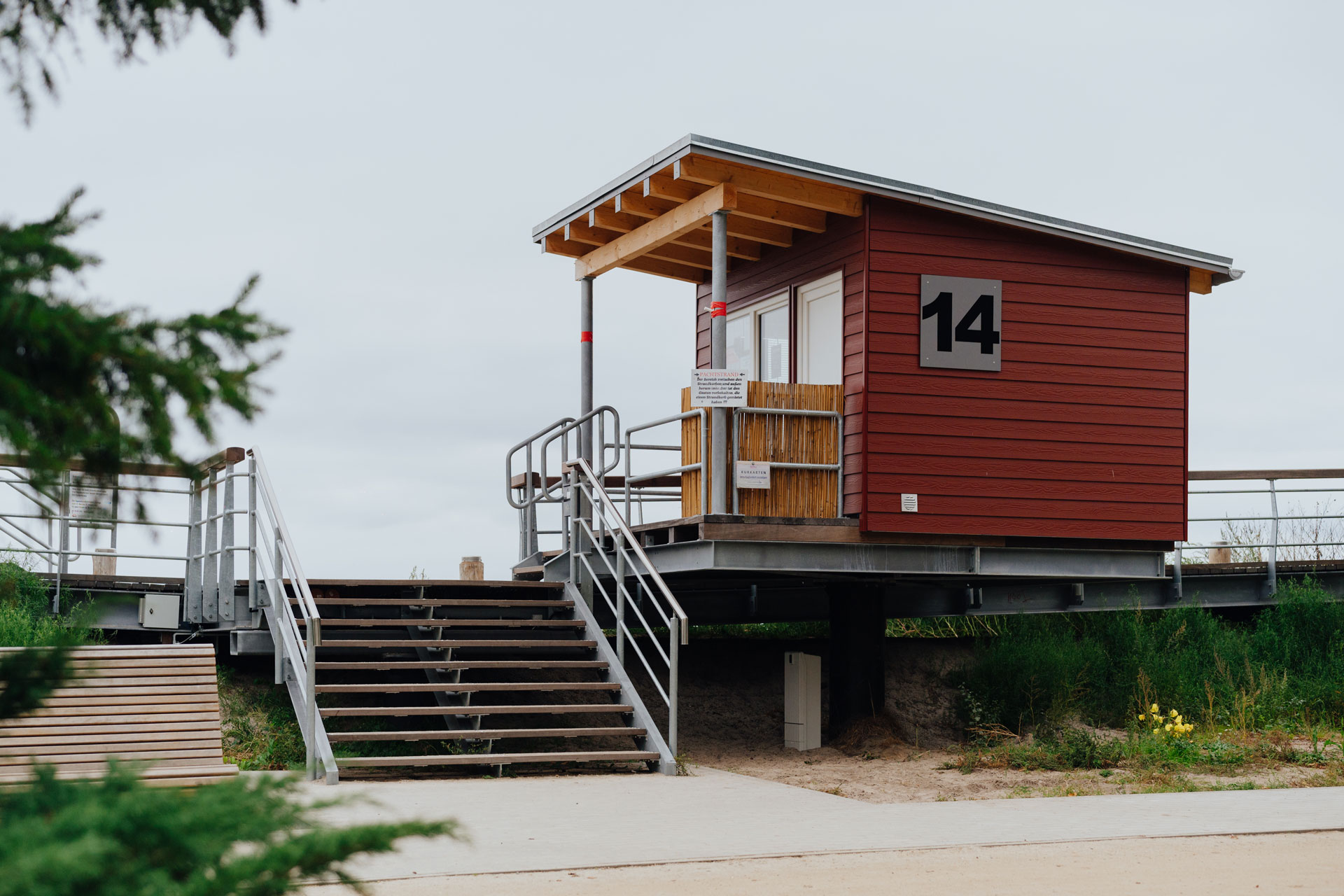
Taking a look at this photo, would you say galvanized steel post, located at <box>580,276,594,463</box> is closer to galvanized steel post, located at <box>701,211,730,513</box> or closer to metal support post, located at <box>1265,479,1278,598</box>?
galvanized steel post, located at <box>701,211,730,513</box>

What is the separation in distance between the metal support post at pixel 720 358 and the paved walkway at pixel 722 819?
7.85 feet

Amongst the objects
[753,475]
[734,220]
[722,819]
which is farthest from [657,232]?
[722,819]

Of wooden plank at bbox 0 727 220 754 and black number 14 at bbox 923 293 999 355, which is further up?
black number 14 at bbox 923 293 999 355

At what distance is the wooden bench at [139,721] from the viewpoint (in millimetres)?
8508

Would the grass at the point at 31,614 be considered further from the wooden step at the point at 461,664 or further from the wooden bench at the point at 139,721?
the wooden step at the point at 461,664

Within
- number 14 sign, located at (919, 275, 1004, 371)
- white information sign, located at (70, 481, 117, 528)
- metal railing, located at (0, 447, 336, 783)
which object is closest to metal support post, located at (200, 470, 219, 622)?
metal railing, located at (0, 447, 336, 783)

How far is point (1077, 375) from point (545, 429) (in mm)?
5056

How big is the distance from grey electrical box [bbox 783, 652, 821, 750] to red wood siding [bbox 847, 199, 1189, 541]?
188 centimetres

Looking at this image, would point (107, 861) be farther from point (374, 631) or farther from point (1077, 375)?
point (1077, 375)

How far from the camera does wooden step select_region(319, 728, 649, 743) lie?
958cm

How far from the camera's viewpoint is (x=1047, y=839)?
7.14 m

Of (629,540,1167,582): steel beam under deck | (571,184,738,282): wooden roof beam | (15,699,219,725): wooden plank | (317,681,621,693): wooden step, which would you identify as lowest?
(15,699,219,725): wooden plank

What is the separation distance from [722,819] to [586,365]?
22.3 ft

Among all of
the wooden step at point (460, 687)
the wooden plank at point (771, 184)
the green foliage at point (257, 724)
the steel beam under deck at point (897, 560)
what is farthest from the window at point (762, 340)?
the green foliage at point (257, 724)
